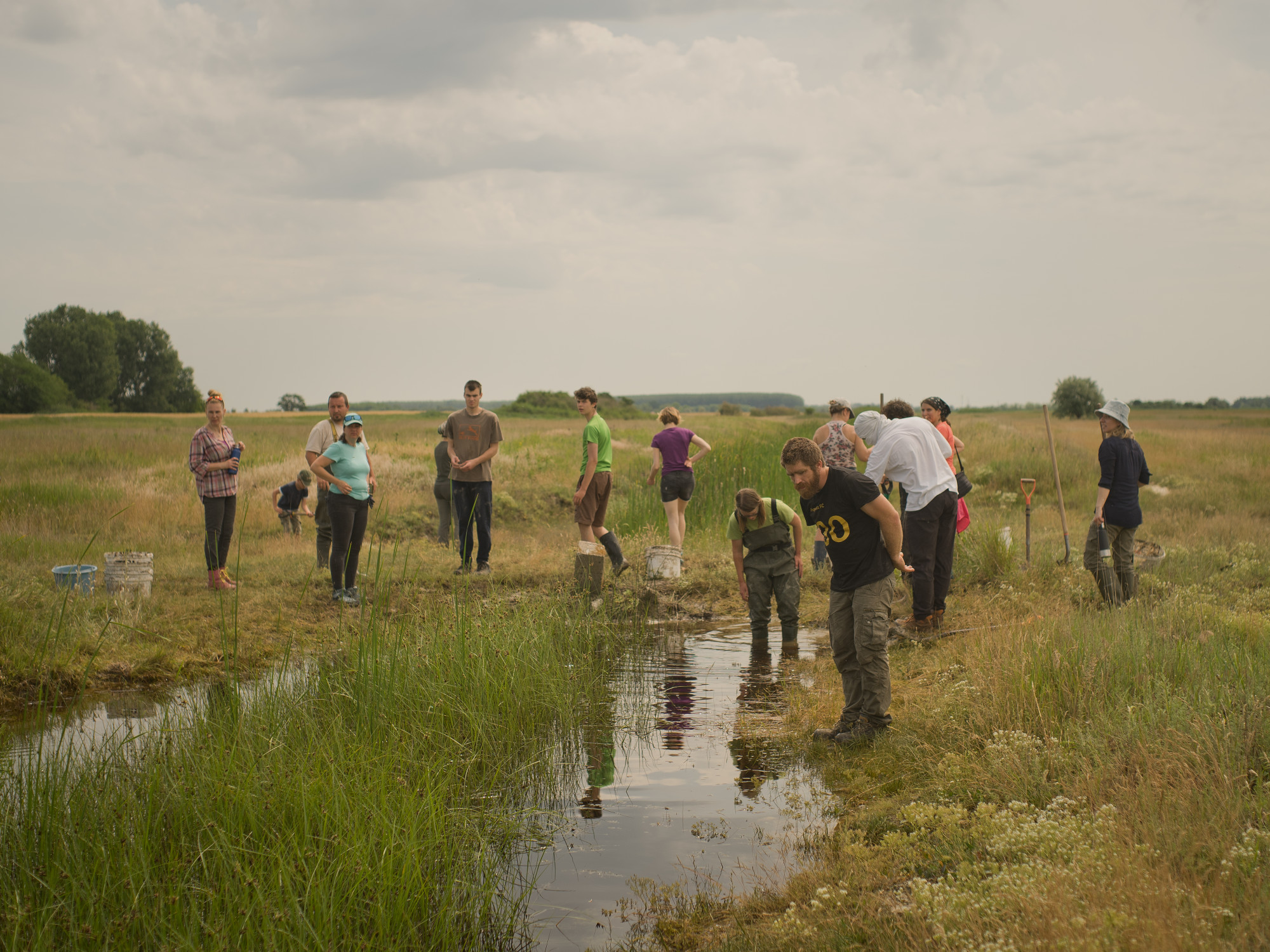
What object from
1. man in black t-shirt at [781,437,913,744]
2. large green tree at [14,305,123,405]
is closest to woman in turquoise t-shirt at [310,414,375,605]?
man in black t-shirt at [781,437,913,744]

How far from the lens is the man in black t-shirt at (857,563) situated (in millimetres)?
5262

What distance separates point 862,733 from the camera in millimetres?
5637

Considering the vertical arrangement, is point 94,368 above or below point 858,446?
above

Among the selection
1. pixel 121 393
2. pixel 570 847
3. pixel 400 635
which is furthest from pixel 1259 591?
pixel 121 393

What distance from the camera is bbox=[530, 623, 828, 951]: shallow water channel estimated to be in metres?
4.10

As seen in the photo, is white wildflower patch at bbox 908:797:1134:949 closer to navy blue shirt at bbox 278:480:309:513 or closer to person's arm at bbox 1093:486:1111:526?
person's arm at bbox 1093:486:1111:526

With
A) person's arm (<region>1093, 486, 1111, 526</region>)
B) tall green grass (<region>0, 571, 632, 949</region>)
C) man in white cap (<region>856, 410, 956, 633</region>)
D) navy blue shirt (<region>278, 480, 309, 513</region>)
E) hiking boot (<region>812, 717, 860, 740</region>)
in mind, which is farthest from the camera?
navy blue shirt (<region>278, 480, 309, 513</region>)

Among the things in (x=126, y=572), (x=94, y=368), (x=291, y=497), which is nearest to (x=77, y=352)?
(x=94, y=368)

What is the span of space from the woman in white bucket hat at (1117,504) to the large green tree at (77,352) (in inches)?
3106

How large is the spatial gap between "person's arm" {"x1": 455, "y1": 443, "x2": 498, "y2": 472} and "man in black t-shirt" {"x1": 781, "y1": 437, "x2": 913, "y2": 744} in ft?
16.4

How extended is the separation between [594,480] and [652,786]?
4983mm

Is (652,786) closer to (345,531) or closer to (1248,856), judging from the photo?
(1248,856)

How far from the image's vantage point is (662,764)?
223 inches

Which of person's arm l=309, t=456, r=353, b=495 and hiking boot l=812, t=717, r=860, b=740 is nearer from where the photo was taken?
hiking boot l=812, t=717, r=860, b=740
